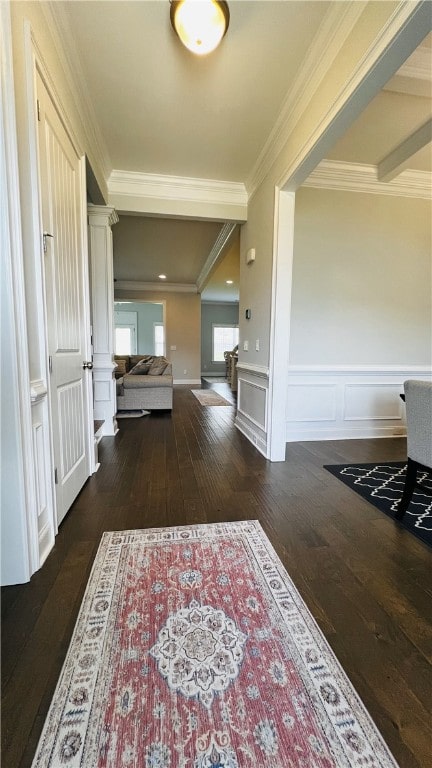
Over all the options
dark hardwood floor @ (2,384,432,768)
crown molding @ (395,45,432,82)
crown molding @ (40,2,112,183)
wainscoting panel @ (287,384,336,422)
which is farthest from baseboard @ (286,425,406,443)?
crown molding @ (40,2,112,183)

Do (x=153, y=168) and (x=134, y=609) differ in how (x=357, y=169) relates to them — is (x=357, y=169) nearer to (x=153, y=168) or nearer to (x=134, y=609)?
(x=153, y=168)

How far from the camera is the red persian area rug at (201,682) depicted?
2.50ft

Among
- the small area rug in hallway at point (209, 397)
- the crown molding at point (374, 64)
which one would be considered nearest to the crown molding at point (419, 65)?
the crown molding at point (374, 64)

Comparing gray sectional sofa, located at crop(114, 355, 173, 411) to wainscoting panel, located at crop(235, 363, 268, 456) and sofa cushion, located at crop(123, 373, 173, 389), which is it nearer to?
sofa cushion, located at crop(123, 373, 173, 389)

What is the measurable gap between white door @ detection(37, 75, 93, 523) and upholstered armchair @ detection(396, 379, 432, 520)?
2.00 m

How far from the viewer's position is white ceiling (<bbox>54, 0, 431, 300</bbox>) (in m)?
1.65

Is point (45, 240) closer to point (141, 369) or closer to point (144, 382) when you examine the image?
point (144, 382)

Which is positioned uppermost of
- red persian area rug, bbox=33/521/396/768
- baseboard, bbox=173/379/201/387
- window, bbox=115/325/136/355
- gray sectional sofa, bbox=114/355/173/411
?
window, bbox=115/325/136/355

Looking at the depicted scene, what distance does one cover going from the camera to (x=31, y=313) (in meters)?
1.41

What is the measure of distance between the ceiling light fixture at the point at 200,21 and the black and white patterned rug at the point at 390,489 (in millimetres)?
2678

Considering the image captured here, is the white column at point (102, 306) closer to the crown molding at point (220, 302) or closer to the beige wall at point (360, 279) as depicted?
the beige wall at point (360, 279)

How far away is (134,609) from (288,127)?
10.5ft

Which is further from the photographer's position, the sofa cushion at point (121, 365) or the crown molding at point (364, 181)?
the sofa cushion at point (121, 365)

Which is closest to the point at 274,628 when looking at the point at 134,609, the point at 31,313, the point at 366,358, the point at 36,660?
the point at 134,609
